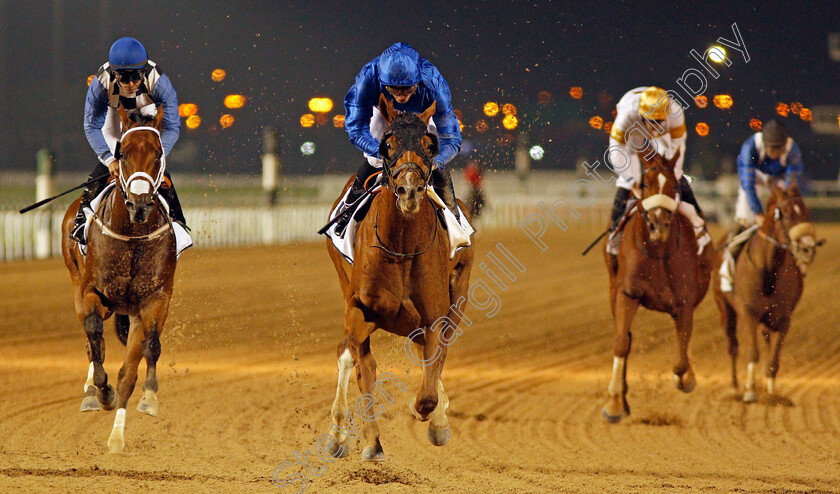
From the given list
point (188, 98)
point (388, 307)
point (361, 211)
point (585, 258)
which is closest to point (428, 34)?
point (361, 211)

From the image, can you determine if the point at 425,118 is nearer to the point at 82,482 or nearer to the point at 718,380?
the point at 82,482

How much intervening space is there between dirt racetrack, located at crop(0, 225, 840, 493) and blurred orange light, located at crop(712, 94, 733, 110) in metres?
2.91

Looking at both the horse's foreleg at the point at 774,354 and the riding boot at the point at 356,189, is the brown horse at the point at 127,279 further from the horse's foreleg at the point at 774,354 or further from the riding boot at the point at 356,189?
the horse's foreleg at the point at 774,354

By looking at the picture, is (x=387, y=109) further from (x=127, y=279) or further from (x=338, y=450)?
(x=127, y=279)

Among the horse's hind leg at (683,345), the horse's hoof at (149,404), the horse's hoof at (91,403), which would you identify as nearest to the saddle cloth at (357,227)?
the horse's hoof at (149,404)

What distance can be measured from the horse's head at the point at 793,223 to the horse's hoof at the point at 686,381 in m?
1.78

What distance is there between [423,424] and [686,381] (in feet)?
7.69

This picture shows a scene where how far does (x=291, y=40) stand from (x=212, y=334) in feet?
65.7

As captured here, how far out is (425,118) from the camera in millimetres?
5039

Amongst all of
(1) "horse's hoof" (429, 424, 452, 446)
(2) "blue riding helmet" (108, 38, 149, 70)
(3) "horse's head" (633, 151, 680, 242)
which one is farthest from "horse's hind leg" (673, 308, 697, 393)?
(2) "blue riding helmet" (108, 38, 149, 70)

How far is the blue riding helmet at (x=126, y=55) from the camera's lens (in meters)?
5.87

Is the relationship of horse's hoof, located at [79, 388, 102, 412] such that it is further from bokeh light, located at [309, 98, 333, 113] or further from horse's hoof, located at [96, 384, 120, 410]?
bokeh light, located at [309, 98, 333, 113]

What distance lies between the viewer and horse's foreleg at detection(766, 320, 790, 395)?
8430mm

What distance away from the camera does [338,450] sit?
5.22 m
